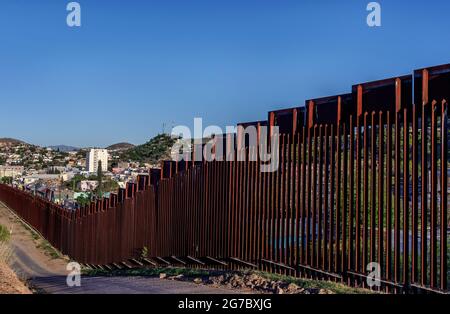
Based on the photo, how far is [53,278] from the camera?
53.5 ft

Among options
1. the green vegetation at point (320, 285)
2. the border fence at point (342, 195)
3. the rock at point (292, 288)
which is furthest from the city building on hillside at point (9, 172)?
the rock at point (292, 288)

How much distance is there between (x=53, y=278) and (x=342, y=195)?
985cm

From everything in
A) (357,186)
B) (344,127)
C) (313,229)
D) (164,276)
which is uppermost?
(344,127)

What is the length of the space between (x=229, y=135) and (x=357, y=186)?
4.52 m

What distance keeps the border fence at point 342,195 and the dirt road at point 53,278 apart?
1.78 metres

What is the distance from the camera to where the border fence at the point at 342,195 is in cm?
804

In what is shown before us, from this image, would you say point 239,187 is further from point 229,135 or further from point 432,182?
point 432,182

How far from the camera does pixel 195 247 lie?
47.7ft

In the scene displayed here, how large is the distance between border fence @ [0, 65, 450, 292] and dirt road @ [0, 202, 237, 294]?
1779mm

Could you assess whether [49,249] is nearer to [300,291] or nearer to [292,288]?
[292,288]

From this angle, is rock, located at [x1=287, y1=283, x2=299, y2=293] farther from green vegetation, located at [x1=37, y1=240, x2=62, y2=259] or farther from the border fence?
green vegetation, located at [x1=37, y1=240, x2=62, y2=259]

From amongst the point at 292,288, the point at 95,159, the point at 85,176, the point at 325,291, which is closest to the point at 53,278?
the point at 292,288

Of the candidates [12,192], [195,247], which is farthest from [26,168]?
[195,247]

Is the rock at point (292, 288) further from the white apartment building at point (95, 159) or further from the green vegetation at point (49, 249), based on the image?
the white apartment building at point (95, 159)
